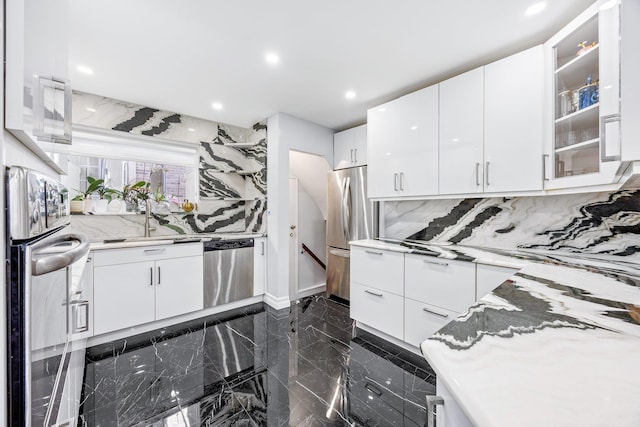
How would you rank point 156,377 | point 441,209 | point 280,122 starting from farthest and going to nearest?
point 280,122, point 441,209, point 156,377

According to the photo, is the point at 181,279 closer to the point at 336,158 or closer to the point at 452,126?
→ the point at 336,158

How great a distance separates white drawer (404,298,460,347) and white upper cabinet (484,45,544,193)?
104cm

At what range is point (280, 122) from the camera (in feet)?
10.2

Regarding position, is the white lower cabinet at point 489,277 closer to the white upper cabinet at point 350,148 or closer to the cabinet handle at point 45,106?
the white upper cabinet at point 350,148

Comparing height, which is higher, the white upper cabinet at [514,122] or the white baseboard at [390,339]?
the white upper cabinet at [514,122]

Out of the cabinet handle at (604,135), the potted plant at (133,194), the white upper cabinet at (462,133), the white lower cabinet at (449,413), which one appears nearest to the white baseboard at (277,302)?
the potted plant at (133,194)

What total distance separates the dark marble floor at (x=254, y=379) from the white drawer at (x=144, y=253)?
746 mm

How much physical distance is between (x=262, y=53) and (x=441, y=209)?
2189 millimetres

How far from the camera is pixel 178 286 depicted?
8.72ft

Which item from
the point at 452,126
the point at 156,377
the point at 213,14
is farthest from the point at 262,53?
the point at 156,377

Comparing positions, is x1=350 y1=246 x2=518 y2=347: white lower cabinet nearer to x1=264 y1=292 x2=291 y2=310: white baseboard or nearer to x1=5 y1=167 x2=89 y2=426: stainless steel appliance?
x1=264 y1=292 x2=291 y2=310: white baseboard

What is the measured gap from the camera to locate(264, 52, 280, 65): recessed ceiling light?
6.44 ft

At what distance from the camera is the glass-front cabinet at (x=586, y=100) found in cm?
125

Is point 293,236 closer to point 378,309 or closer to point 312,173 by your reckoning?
point 312,173
